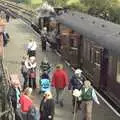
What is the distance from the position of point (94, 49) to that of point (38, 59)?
7.52m

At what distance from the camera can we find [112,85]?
21125 millimetres

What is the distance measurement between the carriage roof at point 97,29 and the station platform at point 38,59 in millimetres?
1795

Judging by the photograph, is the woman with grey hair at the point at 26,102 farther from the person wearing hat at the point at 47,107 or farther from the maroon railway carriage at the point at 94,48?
the maroon railway carriage at the point at 94,48

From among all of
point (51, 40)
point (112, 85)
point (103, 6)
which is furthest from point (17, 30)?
point (112, 85)

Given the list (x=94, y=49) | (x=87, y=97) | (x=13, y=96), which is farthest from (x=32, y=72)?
(x=13, y=96)

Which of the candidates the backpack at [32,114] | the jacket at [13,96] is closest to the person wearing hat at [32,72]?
the jacket at [13,96]

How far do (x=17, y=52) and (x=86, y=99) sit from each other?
1663cm

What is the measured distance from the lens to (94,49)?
80.7ft

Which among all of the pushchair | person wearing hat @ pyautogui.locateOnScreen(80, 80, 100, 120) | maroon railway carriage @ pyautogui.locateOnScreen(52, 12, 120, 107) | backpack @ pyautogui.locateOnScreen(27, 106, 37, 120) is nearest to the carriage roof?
maroon railway carriage @ pyautogui.locateOnScreen(52, 12, 120, 107)

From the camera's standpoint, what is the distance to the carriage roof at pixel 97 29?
21486 mm

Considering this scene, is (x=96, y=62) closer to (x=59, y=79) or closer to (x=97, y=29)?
(x=97, y=29)

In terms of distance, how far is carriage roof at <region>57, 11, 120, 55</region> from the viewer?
70.5 ft

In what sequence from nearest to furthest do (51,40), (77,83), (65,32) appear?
(77,83)
(65,32)
(51,40)

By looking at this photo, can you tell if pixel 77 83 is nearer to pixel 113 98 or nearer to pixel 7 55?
pixel 113 98
